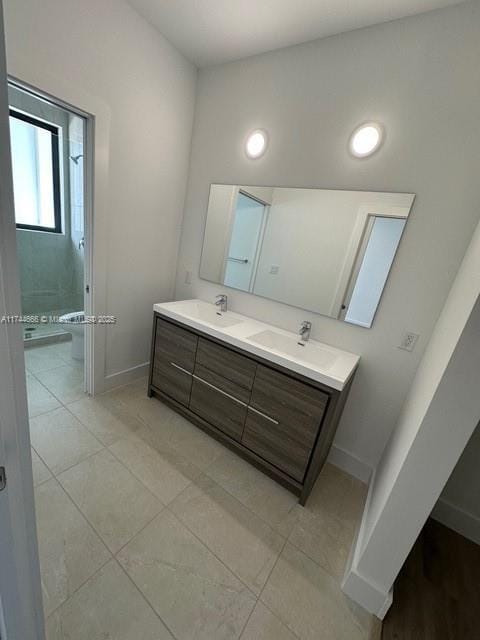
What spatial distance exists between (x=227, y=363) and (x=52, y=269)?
8.52 feet

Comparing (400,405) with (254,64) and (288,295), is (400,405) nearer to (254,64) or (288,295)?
(288,295)

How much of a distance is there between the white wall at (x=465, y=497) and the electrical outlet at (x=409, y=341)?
567 millimetres

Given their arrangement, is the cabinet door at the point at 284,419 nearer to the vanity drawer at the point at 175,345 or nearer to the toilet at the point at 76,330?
the vanity drawer at the point at 175,345

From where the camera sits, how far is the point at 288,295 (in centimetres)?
195

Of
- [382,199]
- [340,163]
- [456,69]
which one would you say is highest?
[456,69]

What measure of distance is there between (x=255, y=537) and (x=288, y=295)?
1471 millimetres

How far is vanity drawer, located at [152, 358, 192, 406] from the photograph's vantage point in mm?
2014

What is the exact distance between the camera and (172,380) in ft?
6.88

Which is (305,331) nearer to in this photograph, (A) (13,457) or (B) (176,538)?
(B) (176,538)

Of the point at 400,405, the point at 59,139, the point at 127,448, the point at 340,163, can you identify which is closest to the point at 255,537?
the point at 127,448

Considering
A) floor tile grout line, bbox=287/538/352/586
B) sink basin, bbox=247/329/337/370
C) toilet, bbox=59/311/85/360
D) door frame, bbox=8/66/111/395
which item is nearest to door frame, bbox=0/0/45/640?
floor tile grout line, bbox=287/538/352/586

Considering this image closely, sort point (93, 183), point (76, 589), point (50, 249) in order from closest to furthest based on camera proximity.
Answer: point (76, 589), point (93, 183), point (50, 249)

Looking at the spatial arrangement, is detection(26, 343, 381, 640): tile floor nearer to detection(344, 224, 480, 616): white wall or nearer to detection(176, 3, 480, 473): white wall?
detection(344, 224, 480, 616): white wall

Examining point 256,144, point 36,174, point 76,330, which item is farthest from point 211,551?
point 36,174
